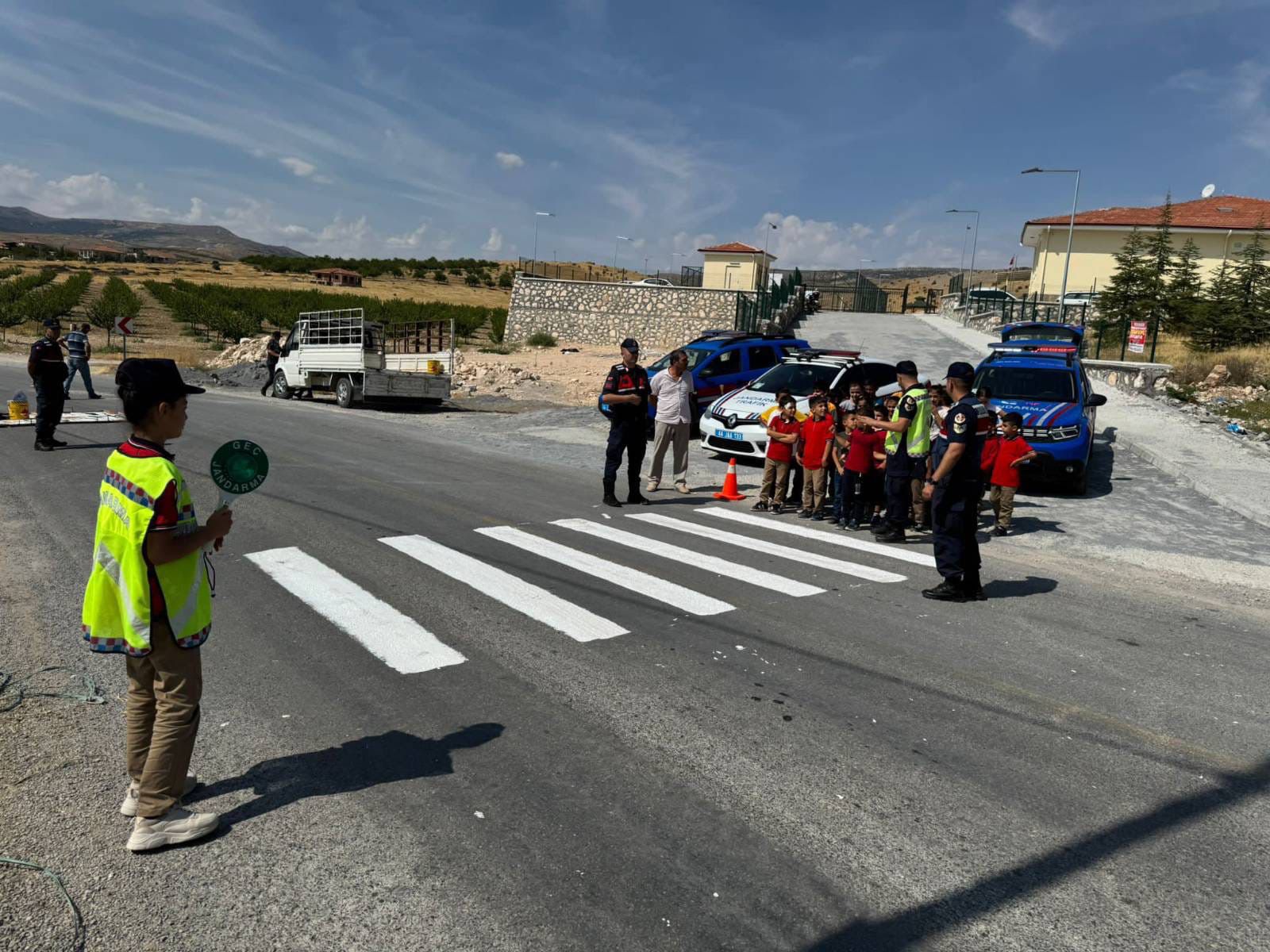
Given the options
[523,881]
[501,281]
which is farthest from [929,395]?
[501,281]

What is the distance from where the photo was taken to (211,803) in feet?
11.9

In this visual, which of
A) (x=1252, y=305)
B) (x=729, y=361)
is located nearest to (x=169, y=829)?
(x=729, y=361)

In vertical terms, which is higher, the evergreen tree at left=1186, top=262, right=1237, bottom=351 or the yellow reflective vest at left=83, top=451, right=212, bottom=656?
the evergreen tree at left=1186, top=262, right=1237, bottom=351

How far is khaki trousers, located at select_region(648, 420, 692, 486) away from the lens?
38.3ft

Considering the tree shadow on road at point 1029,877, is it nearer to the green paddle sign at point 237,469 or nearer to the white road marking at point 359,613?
the green paddle sign at point 237,469

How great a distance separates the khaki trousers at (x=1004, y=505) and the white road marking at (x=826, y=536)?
1.56m

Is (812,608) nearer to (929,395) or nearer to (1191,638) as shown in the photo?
(1191,638)

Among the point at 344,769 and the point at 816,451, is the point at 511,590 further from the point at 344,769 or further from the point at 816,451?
the point at 816,451

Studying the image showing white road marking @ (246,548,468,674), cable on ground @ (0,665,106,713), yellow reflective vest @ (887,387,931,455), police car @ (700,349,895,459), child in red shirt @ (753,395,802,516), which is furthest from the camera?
police car @ (700,349,895,459)

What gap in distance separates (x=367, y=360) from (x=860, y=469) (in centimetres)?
1647

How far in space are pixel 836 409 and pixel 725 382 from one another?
7606 millimetres

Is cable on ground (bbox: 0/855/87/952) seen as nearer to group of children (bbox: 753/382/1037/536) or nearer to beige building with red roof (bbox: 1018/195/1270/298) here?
group of children (bbox: 753/382/1037/536)

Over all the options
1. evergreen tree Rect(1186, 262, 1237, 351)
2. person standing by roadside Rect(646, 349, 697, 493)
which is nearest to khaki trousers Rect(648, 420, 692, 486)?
person standing by roadside Rect(646, 349, 697, 493)

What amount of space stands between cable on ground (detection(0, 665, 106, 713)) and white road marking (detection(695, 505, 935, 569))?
6.67m
